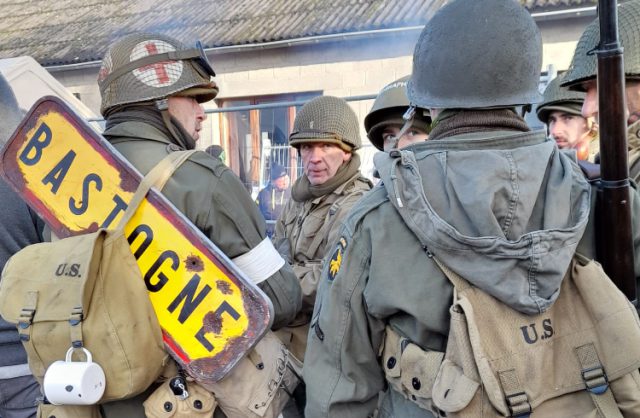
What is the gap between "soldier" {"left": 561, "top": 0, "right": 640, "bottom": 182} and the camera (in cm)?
184

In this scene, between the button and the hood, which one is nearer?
the hood

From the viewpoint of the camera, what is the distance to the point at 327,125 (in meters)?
3.10

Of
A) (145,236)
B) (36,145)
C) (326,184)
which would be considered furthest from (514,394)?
(326,184)

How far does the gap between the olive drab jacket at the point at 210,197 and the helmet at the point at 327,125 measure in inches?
50.6

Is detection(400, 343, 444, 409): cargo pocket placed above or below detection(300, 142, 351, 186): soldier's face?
above

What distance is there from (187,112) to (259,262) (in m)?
0.68

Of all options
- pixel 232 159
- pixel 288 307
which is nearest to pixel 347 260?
pixel 288 307

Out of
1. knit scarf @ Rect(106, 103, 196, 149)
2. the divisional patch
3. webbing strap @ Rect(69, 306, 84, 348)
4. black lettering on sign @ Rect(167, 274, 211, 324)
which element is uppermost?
knit scarf @ Rect(106, 103, 196, 149)

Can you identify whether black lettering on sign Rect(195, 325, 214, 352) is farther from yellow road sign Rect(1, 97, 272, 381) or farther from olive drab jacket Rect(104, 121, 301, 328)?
olive drab jacket Rect(104, 121, 301, 328)

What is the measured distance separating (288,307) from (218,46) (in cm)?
799

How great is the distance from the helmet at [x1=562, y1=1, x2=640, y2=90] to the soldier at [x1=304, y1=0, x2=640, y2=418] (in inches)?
28.6

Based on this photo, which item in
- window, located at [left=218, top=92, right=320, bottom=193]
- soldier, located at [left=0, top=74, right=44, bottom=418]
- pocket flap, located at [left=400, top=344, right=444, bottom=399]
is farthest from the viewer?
window, located at [left=218, top=92, right=320, bottom=193]

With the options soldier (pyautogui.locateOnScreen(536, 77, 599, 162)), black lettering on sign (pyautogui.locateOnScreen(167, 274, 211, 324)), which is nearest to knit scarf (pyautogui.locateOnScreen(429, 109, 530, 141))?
black lettering on sign (pyautogui.locateOnScreen(167, 274, 211, 324))

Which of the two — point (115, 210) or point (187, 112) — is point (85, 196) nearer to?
point (115, 210)
